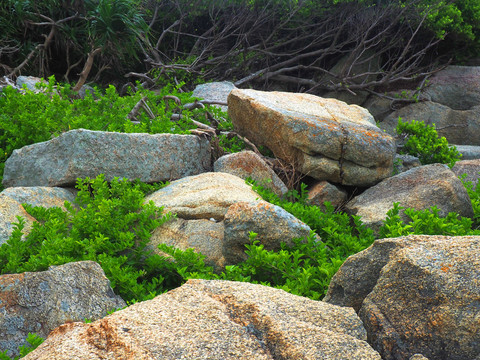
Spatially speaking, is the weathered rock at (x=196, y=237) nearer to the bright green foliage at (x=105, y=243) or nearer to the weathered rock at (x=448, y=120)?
the bright green foliage at (x=105, y=243)

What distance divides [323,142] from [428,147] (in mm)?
2284

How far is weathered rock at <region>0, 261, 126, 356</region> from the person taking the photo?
3244mm

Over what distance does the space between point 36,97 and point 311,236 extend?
471cm

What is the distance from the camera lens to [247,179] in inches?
238

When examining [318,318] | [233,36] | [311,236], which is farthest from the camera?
[233,36]

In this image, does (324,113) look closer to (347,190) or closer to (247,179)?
(347,190)

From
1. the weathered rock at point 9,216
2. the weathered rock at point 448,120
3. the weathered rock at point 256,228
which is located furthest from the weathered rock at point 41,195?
the weathered rock at point 448,120

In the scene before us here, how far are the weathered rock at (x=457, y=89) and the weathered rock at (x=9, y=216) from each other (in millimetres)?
11017

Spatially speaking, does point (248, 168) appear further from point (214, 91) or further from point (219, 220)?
point (214, 91)

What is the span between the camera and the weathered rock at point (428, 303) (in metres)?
2.39

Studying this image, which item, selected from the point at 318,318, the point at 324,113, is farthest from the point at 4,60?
the point at 318,318

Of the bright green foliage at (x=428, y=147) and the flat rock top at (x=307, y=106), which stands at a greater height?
the flat rock top at (x=307, y=106)

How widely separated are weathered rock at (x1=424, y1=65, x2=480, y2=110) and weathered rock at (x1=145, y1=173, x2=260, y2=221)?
358 inches

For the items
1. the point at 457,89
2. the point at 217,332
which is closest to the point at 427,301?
Answer: the point at 217,332
